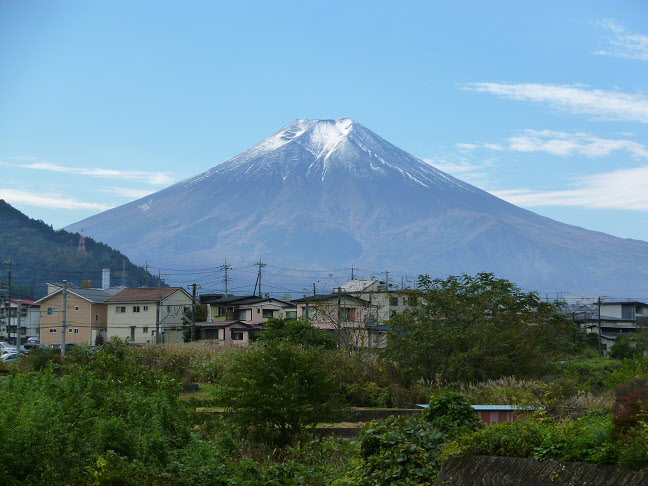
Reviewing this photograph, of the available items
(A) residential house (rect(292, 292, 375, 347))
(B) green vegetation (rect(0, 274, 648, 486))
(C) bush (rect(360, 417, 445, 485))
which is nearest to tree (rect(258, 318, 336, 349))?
(A) residential house (rect(292, 292, 375, 347))

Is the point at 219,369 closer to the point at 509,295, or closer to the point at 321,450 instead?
the point at 509,295

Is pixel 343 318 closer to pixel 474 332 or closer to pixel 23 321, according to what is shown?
pixel 474 332

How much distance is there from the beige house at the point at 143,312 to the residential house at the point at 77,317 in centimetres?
143

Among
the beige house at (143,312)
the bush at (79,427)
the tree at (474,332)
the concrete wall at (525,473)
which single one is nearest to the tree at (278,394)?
the bush at (79,427)

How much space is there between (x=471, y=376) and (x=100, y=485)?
65.0ft

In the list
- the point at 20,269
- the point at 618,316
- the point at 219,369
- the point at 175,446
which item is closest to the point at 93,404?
the point at 175,446

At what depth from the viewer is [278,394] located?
63.5 feet

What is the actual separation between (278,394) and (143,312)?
56065 mm

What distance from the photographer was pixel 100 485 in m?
12.1

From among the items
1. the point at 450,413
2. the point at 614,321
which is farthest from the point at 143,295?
the point at 450,413

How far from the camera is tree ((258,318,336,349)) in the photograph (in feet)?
132

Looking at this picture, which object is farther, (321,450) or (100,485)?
(321,450)

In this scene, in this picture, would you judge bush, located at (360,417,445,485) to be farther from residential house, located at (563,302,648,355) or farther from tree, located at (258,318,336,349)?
residential house, located at (563,302,648,355)

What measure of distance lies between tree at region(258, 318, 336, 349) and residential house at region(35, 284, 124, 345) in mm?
34755
